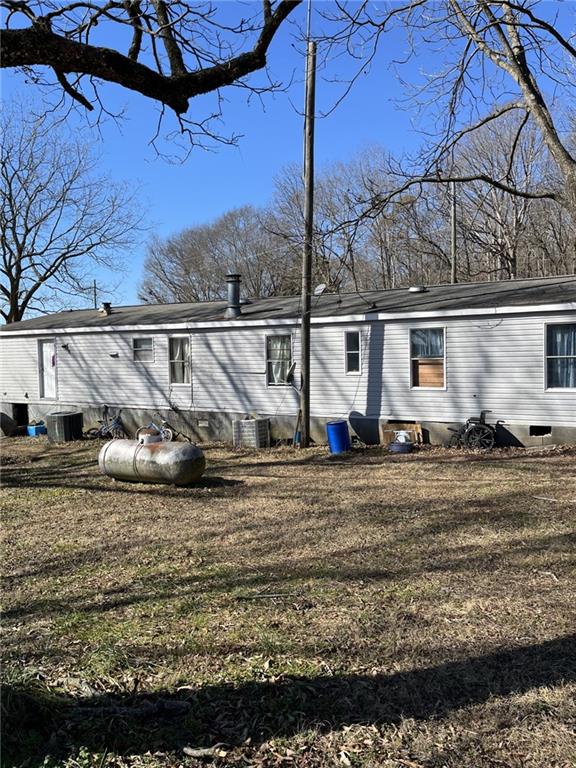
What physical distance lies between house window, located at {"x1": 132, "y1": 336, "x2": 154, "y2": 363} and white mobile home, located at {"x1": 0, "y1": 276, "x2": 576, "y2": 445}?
0.03 metres

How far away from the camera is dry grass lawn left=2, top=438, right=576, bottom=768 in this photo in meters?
3.02

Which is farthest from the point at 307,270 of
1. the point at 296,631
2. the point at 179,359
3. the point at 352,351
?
the point at 296,631

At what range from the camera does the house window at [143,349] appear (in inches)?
705

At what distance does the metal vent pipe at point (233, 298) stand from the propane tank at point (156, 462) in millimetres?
6799

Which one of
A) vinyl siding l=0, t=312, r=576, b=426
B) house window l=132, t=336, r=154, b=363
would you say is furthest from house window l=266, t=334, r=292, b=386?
house window l=132, t=336, r=154, b=363

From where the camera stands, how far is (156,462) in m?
9.83

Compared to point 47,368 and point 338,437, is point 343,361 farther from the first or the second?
point 47,368

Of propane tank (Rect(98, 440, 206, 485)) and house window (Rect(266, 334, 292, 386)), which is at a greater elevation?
house window (Rect(266, 334, 292, 386))

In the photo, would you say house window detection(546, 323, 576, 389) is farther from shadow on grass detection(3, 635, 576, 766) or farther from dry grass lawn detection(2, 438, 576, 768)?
shadow on grass detection(3, 635, 576, 766)

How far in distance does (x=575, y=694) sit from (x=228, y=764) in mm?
1779

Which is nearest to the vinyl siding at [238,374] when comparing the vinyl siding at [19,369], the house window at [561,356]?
the house window at [561,356]

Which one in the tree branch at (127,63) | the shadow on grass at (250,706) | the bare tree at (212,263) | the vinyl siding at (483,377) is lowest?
the shadow on grass at (250,706)

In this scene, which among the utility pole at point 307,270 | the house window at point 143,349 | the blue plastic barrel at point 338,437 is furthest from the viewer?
the house window at point 143,349

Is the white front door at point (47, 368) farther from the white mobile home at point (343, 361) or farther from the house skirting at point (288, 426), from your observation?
the house skirting at point (288, 426)
